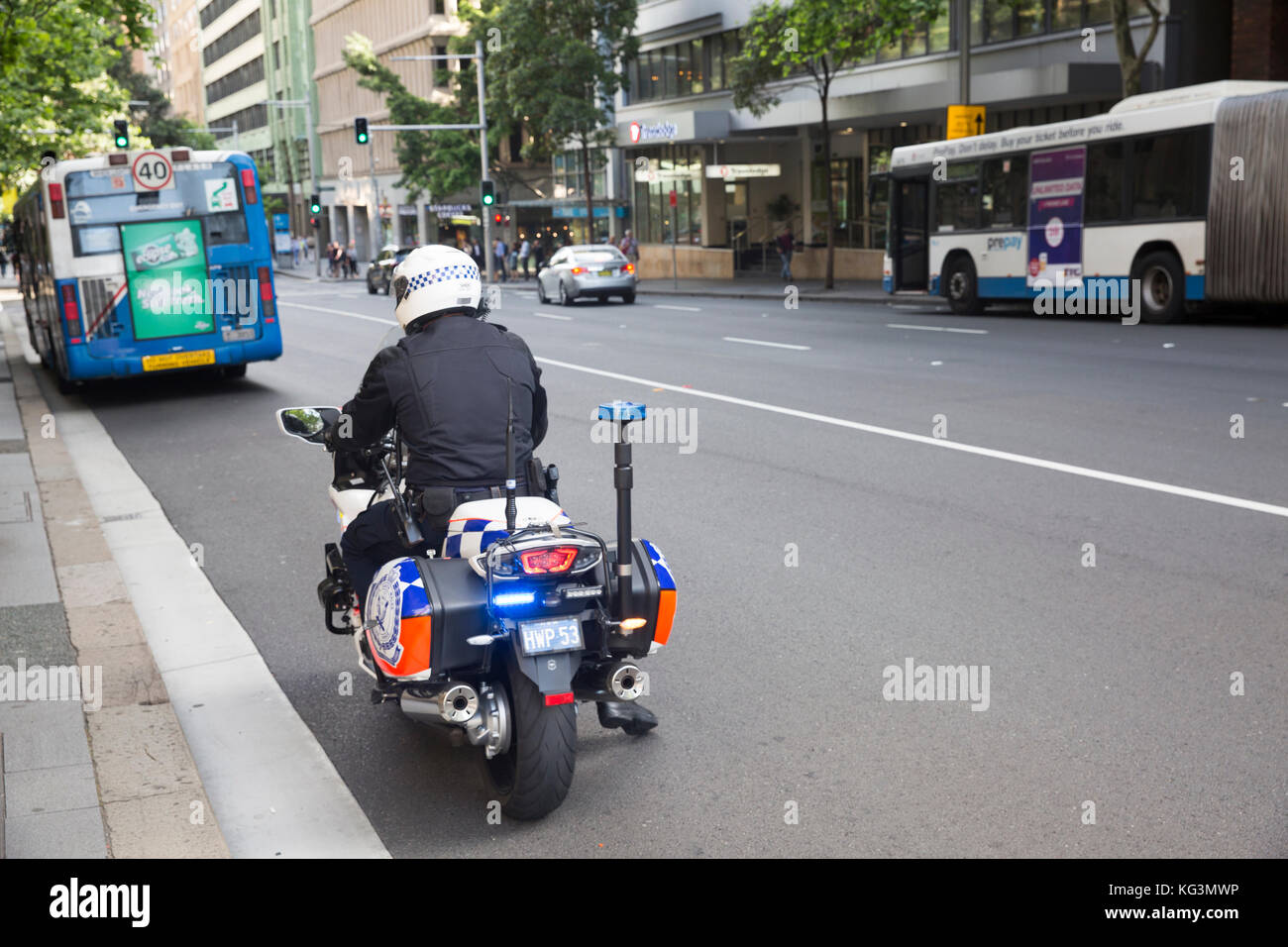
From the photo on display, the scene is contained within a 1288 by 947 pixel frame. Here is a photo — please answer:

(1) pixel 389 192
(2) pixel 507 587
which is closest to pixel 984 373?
(2) pixel 507 587

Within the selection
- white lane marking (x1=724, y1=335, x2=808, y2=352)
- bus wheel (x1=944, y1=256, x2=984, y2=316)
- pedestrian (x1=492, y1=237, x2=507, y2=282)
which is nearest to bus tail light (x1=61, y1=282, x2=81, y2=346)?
white lane marking (x1=724, y1=335, x2=808, y2=352)

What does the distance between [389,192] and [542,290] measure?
1790 inches

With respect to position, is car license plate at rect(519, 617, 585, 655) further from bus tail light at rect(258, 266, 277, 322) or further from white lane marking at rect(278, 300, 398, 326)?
white lane marking at rect(278, 300, 398, 326)

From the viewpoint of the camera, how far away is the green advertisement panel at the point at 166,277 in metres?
15.5

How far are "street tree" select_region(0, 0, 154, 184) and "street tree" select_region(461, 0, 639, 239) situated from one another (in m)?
13.1

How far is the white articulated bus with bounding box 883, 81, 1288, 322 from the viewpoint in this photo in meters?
19.5

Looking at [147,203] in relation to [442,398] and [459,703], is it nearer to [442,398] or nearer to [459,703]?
[442,398]

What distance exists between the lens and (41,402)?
16203mm

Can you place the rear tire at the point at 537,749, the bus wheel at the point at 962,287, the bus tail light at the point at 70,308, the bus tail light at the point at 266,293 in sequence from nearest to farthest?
the rear tire at the point at 537,749
the bus tail light at the point at 70,308
the bus tail light at the point at 266,293
the bus wheel at the point at 962,287

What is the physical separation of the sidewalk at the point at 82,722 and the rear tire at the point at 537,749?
90 cm

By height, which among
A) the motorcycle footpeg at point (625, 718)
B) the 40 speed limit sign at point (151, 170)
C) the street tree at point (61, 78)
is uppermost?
the street tree at point (61, 78)

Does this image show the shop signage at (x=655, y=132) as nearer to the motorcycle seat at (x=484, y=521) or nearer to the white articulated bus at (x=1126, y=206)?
the white articulated bus at (x=1126, y=206)

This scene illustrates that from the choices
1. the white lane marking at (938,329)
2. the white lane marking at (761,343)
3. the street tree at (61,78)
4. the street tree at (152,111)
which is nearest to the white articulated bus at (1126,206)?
the white lane marking at (938,329)
